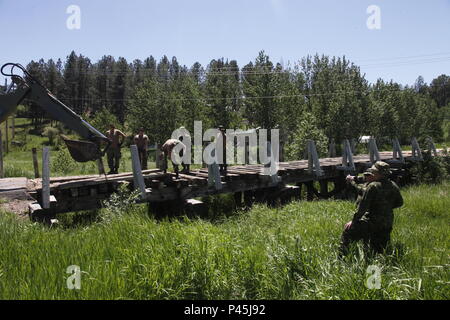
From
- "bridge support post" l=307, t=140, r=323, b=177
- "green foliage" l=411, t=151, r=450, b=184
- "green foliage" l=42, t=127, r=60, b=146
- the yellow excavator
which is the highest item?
"green foliage" l=42, t=127, r=60, b=146

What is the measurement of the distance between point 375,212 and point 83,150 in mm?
5917

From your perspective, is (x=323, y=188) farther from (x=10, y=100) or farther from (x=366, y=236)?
(x=10, y=100)

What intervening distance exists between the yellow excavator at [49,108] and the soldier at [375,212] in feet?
17.5

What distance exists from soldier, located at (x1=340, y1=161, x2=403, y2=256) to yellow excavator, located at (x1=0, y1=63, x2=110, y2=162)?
532 cm

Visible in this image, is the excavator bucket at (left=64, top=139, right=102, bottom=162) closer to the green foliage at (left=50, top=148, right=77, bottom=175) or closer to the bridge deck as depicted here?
the bridge deck

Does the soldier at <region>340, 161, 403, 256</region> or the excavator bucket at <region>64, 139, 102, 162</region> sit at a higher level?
the excavator bucket at <region>64, 139, 102, 162</region>

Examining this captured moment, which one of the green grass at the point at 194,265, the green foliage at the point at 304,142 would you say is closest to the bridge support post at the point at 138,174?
the green grass at the point at 194,265

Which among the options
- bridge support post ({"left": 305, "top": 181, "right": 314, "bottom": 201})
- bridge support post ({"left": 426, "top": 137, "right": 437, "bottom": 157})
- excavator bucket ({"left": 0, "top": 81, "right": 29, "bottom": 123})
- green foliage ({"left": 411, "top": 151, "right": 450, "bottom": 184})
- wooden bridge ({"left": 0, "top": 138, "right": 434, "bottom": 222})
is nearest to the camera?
excavator bucket ({"left": 0, "top": 81, "right": 29, "bottom": 123})

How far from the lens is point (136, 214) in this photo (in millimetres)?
6375

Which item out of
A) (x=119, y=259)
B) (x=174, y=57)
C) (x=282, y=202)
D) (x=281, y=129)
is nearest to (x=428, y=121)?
(x=281, y=129)

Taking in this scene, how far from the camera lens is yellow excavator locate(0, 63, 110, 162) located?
265 inches

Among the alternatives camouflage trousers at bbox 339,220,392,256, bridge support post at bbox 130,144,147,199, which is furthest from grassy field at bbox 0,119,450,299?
bridge support post at bbox 130,144,147,199
